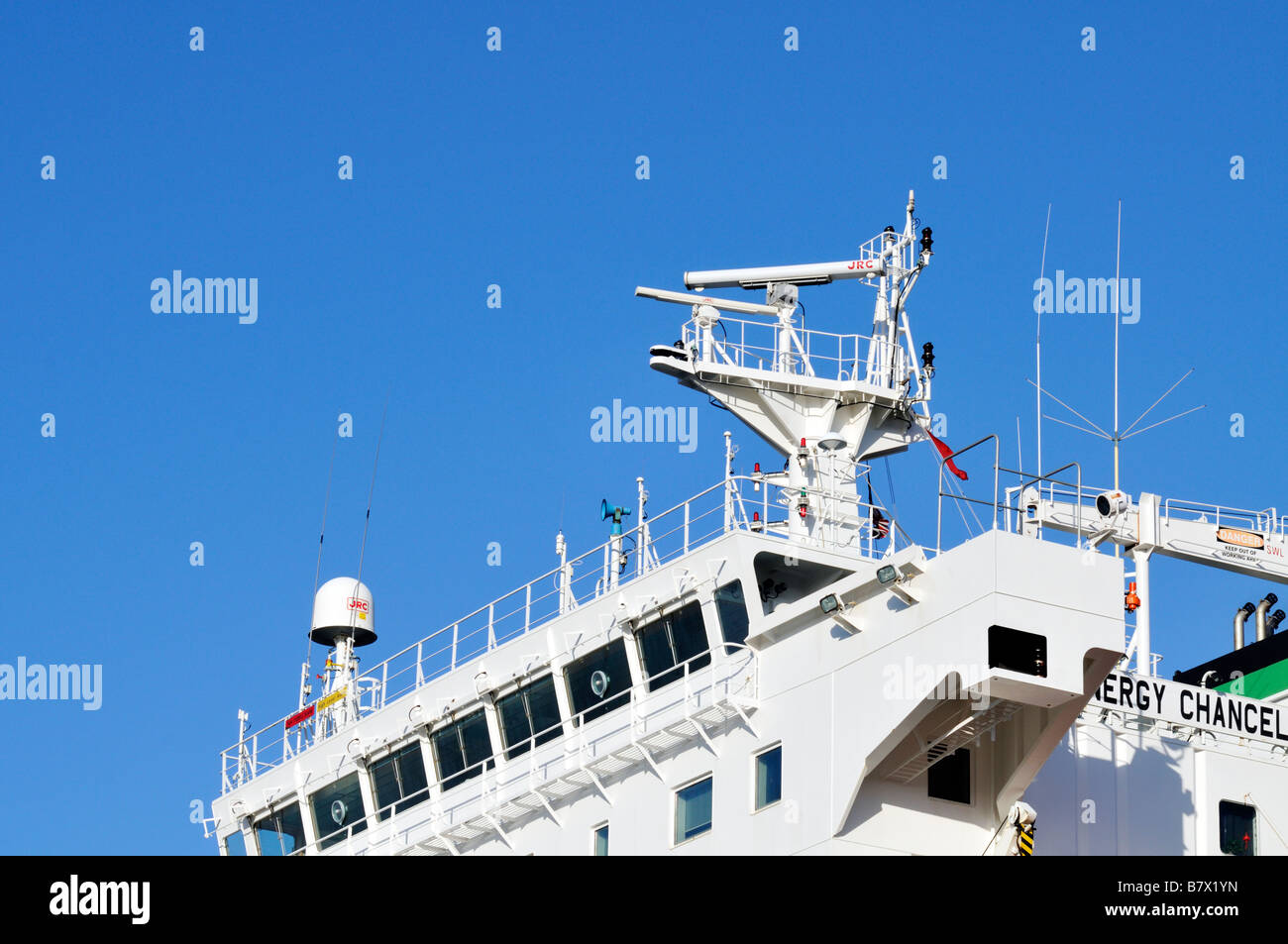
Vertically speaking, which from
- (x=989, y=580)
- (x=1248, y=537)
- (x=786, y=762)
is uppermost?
(x=1248, y=537)

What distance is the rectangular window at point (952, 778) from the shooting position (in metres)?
29.5

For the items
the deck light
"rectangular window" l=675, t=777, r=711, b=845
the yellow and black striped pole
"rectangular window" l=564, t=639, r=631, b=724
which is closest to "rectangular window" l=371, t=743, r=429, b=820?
"rectangular window" l=564, t=639, r=631, b=724

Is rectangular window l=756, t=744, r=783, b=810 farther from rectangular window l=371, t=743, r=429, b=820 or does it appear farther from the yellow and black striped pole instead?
rectangular window l=371, t=743, r=429, b=820

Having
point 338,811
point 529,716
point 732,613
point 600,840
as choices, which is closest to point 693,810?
point 600,840

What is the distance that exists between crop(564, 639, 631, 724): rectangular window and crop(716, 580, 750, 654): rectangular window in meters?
2.38

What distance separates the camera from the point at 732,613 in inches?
1240

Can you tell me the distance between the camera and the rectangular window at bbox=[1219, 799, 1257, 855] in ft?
109

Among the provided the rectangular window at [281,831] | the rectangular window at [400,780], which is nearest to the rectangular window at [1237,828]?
the rectangular window at [400,780]
